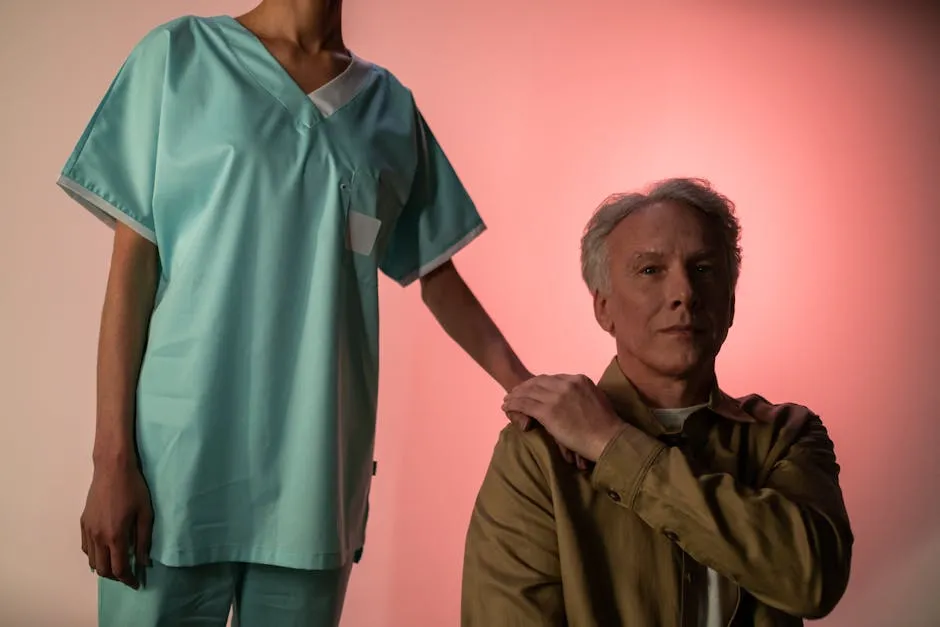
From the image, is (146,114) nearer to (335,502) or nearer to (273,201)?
(273,201)

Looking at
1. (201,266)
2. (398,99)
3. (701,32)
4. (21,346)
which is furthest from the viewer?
(701,32)

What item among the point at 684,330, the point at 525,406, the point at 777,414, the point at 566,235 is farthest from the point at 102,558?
the point at 566,235

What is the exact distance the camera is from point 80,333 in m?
2.26

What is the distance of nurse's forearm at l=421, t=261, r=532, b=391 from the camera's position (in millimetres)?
1397

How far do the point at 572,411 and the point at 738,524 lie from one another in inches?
8.5

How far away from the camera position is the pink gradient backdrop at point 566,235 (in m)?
2.25

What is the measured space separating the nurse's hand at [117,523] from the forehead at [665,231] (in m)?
0.64

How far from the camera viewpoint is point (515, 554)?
1.10 m

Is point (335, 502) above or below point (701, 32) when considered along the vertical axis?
below

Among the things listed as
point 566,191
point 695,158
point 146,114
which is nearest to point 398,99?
point 146,114

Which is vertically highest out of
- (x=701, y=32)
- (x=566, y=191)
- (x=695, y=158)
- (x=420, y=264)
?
(x=701, y=32)

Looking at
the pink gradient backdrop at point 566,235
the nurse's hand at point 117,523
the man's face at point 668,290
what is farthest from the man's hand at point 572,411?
the pink gradient backdrop at point 566,235

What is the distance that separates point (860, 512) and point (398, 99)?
6.86 ft

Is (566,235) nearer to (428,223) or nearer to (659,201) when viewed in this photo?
(428,223)
